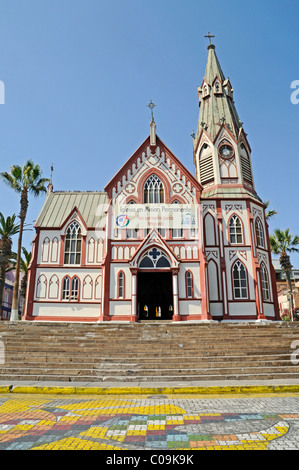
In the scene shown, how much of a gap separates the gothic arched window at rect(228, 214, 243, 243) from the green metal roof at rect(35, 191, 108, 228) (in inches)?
454

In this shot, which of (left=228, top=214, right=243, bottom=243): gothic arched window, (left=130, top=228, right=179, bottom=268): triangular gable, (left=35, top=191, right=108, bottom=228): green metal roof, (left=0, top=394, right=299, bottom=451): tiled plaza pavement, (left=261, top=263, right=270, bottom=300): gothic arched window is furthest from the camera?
(left=35, top=191, right=108, bottom=228): green metal roof

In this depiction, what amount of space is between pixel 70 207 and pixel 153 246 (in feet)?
33.2

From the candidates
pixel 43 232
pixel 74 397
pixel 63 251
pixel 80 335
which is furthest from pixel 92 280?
pixel 74 397

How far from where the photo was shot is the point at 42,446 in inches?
201

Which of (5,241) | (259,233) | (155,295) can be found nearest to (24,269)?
(5,241)

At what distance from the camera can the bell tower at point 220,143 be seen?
30.0 metres

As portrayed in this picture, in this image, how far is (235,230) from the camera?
1086 inches

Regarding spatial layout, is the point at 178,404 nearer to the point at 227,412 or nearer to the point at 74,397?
the point at 227,412

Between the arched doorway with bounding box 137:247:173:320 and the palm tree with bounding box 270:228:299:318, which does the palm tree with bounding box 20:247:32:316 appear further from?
the palm tree with bounding box 270:228:299:318

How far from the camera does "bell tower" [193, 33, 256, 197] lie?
30031mm

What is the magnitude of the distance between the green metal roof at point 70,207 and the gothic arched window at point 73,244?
99cm

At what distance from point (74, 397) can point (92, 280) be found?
A: 17.4 m

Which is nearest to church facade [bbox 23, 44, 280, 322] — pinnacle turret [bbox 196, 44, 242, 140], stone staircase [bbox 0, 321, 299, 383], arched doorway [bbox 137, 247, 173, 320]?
arched doorway [bbox 137, 247, 173, 320]

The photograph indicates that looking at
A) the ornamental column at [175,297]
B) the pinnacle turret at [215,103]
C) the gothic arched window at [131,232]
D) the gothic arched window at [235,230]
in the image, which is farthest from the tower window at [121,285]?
the pinnacle turret at [215,103]
